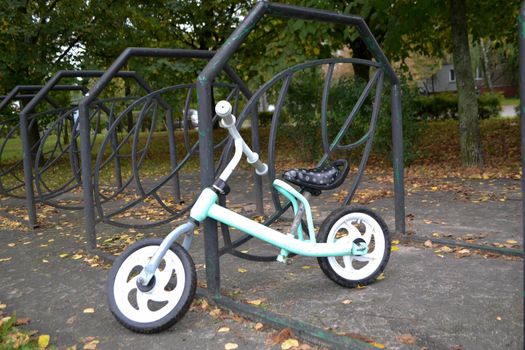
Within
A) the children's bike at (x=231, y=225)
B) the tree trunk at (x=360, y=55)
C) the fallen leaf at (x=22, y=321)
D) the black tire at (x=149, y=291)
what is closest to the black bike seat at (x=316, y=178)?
the children's bike at (x=231, y=225)

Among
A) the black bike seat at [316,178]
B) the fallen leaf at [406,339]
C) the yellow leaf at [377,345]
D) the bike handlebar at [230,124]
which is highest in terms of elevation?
the bike handlebar at [230,124]

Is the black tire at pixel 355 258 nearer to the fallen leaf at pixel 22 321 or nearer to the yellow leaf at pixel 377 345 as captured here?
the yellow leaf at pixel 377 345

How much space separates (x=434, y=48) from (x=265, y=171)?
10.6 meters

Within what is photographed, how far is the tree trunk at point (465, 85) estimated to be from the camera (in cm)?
801

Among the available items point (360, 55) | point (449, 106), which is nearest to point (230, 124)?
point (360, 55)

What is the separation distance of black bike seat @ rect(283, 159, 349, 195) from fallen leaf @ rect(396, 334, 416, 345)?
3.23 feet

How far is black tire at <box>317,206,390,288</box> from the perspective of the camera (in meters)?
3.18

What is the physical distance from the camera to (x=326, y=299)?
10.2 ft

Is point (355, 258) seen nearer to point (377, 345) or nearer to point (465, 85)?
point (377, 345)

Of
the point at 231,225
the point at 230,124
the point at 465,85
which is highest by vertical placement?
the point at 465,85

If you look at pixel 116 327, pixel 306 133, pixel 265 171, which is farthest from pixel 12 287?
pixel 306 133

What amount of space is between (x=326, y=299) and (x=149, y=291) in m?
0.97

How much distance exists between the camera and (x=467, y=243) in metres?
4.01

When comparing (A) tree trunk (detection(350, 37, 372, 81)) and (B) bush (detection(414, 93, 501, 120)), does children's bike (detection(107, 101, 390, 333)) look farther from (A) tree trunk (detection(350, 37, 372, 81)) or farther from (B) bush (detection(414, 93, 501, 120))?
(B) bush (detection(414, 93, 501, 120))
